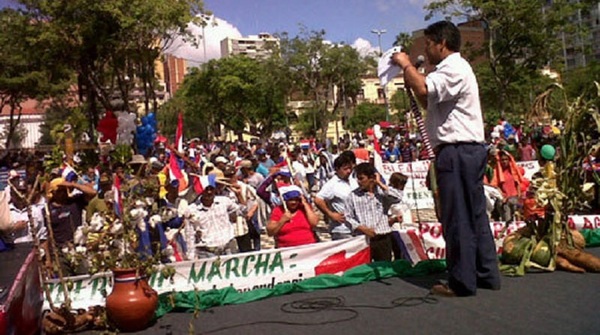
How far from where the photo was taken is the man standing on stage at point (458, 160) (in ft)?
17.2

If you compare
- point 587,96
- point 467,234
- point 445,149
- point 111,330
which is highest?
point 587,96

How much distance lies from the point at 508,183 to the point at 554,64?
20.8 metres


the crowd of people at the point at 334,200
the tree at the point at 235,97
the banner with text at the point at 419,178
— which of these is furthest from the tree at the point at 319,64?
the crowd of people at the point at 334,200

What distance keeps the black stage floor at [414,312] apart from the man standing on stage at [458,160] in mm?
234

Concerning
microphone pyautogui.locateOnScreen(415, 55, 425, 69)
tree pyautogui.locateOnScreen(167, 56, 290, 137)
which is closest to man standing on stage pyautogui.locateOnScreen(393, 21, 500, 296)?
microphone pyautogui.locateOnScreen(415, 55, 425, 69)

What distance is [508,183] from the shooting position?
36.1ft

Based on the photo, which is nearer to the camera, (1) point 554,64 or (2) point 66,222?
(2) point 66,222

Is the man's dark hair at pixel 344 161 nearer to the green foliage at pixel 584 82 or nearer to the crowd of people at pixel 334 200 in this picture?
the crowd of people at pixel 334 200

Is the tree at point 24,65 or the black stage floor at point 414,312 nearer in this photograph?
the black stage floor at point 414,312

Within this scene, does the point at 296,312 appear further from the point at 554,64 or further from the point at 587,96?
the point at 554,64

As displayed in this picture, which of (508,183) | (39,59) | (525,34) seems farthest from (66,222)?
Result: (525,34)

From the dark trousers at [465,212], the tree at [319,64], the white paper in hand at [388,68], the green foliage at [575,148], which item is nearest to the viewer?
the dark trousers at [465,212]

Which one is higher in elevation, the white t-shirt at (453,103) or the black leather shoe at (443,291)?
the white t-shirt at (453,103)

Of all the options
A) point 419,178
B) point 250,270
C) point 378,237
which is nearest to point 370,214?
point 378,237
